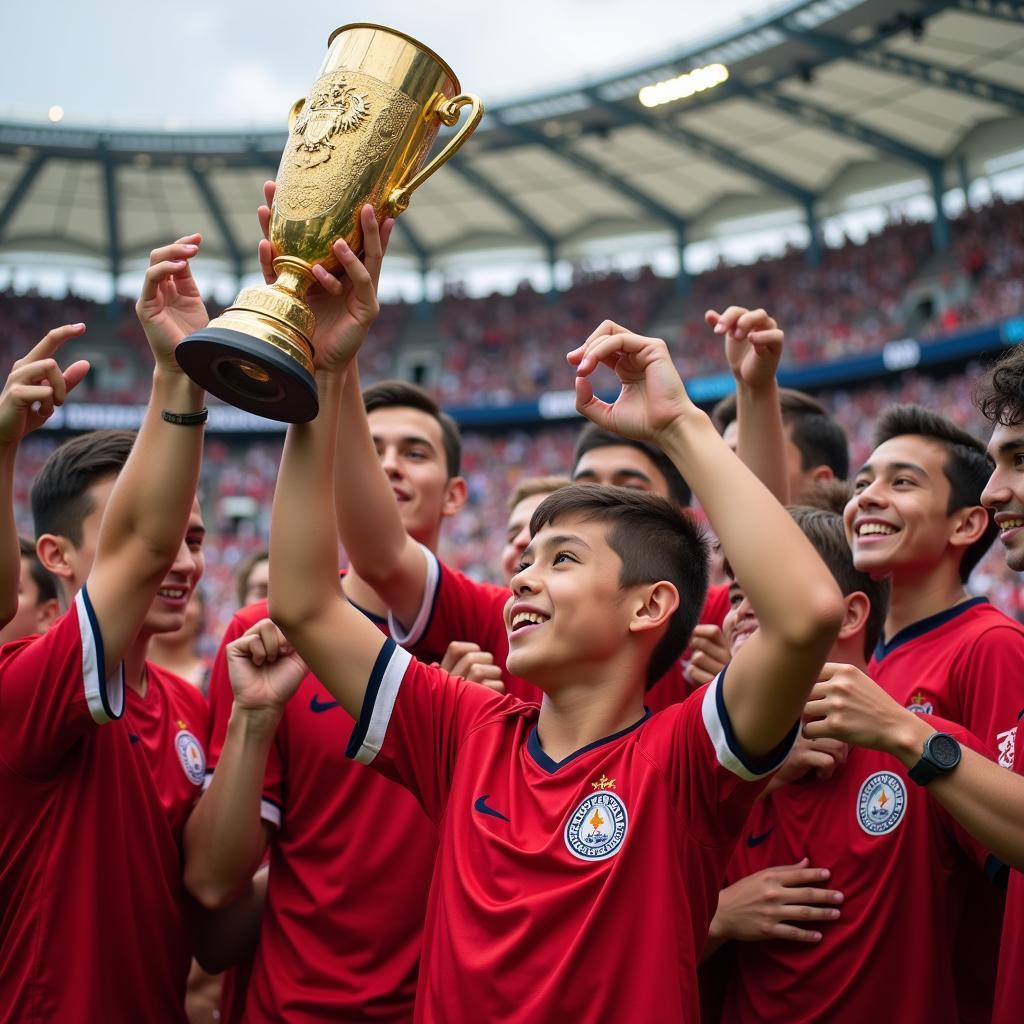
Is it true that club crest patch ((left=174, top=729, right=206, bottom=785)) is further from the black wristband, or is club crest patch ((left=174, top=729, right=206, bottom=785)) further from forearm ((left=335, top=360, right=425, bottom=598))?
the black wristband

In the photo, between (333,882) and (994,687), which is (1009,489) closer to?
(994,687)

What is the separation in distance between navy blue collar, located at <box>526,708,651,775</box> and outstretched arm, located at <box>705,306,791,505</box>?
0.85 metres

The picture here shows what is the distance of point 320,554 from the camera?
212cm

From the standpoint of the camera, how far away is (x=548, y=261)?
26.1m

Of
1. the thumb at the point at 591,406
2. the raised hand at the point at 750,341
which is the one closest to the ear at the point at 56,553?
the thumb at the point at 591,406

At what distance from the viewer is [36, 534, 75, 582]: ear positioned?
107 inches

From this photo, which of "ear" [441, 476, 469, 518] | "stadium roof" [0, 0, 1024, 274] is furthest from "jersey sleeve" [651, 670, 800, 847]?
"stadium roof" [0, 0, 1024, 274]

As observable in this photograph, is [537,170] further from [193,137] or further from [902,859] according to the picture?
[902,859]

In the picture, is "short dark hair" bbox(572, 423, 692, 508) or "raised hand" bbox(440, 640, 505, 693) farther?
"short dark hair" bbox(572, 423, 692, 508)

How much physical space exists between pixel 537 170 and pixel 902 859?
842 inches

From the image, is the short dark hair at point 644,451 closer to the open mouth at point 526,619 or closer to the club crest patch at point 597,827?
the open mouth at point 526,619

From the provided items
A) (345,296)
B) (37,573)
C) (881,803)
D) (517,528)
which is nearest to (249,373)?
(345,296)

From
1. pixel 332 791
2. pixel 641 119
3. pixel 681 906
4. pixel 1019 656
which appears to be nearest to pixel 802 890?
pixel 681 906

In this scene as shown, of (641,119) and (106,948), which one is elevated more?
(641,119)
